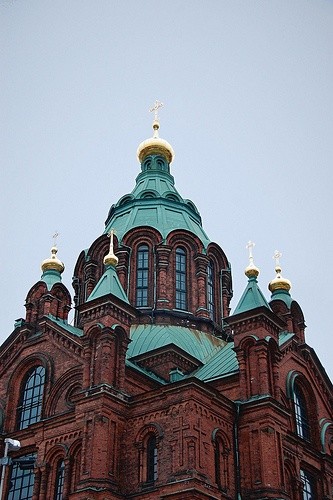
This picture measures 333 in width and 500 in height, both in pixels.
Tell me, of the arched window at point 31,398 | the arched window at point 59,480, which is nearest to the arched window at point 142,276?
the arched window at point 31,398

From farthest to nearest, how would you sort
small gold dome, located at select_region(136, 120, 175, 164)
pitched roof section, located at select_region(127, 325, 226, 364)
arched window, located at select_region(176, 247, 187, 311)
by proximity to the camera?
small gold dome, located at select_region(136, 120, 175, 164) → arched window, located at select_region(176, 247, 187, 311) → pitched roof section, located at select_region(127, 325, 226, 364)

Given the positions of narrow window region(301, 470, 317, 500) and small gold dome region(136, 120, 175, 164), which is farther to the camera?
small gold dome region(136, 120, 175, 164)

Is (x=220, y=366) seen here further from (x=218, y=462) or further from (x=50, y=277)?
(x=50, y=277)

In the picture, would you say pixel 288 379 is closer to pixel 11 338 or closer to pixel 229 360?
pixel 229 360

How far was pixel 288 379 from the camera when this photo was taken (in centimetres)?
3322

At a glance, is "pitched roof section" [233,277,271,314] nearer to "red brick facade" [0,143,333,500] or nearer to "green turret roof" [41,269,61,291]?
"red brick facade" [0,143,333,500]

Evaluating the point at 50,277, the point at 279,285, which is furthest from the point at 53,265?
the point at 279,285

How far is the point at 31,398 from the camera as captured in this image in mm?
32781

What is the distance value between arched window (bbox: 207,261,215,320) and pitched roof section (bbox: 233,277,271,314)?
6.97 meters

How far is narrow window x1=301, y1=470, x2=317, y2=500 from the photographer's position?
3142 cm

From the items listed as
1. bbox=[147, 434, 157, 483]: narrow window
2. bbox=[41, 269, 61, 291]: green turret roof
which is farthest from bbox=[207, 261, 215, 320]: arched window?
bbox=[147, 434, 157, 483]: narrow window

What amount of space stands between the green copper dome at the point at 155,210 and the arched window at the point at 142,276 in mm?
1199

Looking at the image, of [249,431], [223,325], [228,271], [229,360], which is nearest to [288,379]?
[229,360]

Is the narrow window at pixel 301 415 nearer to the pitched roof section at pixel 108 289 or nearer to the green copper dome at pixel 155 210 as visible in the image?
the pitched roof section at pixel 108 289
